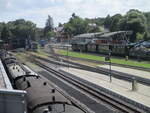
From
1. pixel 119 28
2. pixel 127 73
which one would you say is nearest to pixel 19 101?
pixel 127 73

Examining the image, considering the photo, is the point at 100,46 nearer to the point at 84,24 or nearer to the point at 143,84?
the point at 143,84

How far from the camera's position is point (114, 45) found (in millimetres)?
64125

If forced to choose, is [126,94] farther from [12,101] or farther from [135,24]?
[135,24]

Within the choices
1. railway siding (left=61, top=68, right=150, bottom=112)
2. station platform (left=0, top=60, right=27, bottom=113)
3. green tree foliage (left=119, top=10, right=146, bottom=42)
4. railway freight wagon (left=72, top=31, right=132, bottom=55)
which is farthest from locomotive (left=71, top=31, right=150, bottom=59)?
station platform (left=0, top=60, right=27, bottom=113)

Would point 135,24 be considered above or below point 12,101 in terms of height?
above

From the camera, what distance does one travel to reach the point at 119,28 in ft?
308

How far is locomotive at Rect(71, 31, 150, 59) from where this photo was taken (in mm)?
56625

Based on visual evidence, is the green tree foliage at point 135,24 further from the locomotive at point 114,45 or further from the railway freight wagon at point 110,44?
the railway freight wagon at point 110,44

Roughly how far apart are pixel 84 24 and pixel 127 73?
125364 millimetres

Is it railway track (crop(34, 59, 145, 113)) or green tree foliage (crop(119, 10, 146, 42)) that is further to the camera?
green tree foliage (crop(119, 10, 146, 42))

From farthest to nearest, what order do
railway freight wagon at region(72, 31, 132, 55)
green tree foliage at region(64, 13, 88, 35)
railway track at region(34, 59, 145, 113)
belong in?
green tree foliage at region(64, 13, 88, 35), railway freight wagon at region(72, 31, 132, 55), railway track at region(34, 59, 145, 113)

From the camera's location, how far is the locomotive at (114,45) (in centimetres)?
5662

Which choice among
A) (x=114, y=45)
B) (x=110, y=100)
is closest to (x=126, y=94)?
(x=110, y=100)

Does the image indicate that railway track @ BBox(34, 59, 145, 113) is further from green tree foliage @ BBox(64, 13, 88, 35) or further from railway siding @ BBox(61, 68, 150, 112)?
green tree foliage @ BBox(64, 13, 88, 35)
